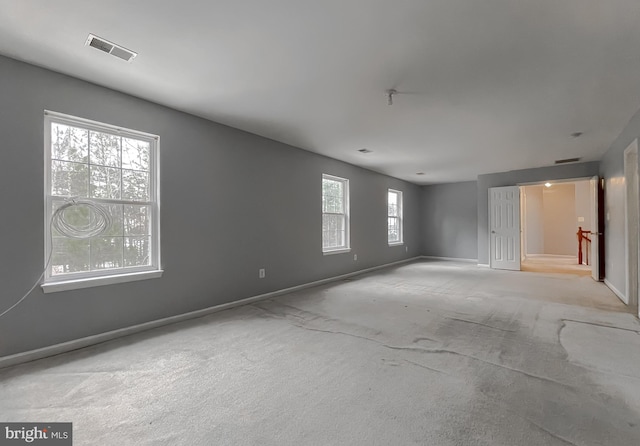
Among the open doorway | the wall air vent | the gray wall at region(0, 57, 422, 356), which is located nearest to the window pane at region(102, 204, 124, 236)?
the gray wall at region(0, 57, 422, 356)

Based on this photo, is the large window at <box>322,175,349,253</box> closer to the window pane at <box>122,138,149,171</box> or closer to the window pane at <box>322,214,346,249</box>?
the window pane at <box>322,214,346,249</box>

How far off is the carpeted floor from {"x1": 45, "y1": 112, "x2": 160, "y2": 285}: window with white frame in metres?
0.79

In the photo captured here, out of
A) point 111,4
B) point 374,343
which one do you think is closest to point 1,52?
point 111,4

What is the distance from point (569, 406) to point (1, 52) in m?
4.71

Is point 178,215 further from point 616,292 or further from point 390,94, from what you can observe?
point 616,292

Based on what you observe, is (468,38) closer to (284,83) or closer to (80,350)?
(284,83)

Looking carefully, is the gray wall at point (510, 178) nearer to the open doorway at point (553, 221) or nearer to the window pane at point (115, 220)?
the open doorway at point (553, 221)

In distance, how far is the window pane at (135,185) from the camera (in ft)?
10.2

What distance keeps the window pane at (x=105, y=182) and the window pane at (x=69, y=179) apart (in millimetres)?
57

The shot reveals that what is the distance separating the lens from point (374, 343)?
2.76 meters

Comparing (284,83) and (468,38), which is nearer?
(468,38)

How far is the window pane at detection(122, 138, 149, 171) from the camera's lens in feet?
10.3

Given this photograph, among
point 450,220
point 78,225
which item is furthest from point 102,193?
point 450,220

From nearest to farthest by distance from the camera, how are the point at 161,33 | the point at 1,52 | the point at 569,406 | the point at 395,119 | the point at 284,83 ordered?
the point at 569,406
the point at 161,33
the point at 1,52
the point at 284,83
the point at 395,119
